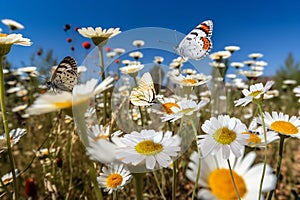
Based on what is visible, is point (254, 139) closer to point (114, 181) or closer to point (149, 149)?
point (149, 149)

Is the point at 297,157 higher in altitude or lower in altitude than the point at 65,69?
lower

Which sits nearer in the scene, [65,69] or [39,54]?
[65,69]

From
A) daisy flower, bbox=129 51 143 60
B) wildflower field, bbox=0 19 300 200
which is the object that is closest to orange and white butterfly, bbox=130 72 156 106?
wildflower field, bbox=0 19 300 200

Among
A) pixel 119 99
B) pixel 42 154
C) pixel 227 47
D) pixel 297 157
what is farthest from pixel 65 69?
pixel 297 157

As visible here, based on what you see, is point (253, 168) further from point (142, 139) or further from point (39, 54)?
point (39, 54)

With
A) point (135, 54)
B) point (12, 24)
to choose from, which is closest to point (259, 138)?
point (135, 54)

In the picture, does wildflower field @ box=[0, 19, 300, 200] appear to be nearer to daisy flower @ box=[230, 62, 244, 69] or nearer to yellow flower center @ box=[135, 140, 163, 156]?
yellow flower center @ box=[135, 140, 163, 156]

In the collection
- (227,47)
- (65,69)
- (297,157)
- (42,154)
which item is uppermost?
(227,47)
